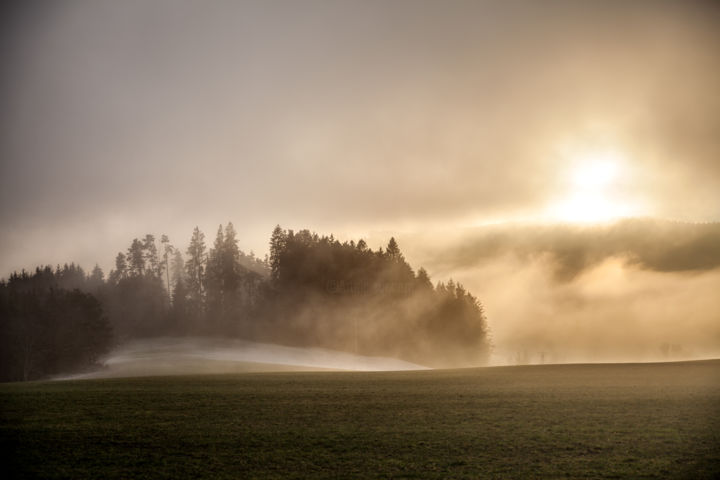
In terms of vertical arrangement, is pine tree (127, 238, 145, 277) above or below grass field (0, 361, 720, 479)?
above

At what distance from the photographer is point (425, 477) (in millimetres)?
11016

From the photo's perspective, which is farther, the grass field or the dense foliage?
the dense foliage

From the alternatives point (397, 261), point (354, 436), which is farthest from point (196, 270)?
point (354, 436)

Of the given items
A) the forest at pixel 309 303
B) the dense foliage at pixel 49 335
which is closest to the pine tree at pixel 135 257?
the forest at pixel 309 303

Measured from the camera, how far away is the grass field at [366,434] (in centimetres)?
1184

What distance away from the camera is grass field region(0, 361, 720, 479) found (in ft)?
38.8

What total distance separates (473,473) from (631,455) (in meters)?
4.54

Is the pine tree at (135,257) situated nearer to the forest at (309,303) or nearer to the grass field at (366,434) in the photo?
the forest at (309,303)

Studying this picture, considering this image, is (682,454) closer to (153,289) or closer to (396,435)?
(396,435)

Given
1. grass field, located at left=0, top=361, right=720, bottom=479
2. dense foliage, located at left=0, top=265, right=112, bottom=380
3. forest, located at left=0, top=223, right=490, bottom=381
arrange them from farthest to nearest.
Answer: forest, located at left=0, top=223, right=490, bottom=381 < dense foliage, located at left=0, top=265, right=112, bottom=380 < grass field, located at left=0, top=361, right=720, bottom=479

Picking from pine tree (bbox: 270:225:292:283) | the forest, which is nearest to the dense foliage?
the forest

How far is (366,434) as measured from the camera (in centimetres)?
1550

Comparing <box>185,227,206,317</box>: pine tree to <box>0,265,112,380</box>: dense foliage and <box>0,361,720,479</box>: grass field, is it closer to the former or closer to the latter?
<box>0,265,112,380</box>: dense foliage

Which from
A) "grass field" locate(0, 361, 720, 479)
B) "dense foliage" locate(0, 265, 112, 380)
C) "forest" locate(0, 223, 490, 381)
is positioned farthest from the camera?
"forest" locate(0, 223, 490, 381)
